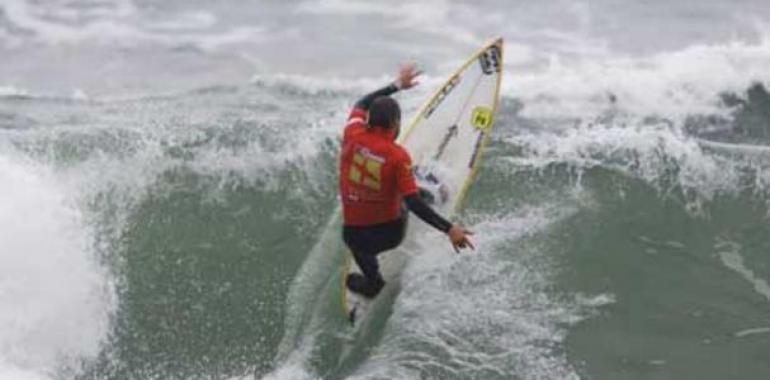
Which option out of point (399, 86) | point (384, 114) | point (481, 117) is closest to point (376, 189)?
point (384, 114)

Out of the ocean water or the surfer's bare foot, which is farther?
the surfer's bare foot

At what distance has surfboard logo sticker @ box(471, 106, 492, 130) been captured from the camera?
31.9 ft

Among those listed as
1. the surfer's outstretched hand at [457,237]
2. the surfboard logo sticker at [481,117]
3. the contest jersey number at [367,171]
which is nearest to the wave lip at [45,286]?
the contest jersey number at [367,171]

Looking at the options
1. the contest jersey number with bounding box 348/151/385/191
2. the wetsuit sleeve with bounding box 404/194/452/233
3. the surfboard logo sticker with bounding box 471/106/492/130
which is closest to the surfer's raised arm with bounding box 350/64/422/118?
the contest jersey number with bounding box 348/151/385/191

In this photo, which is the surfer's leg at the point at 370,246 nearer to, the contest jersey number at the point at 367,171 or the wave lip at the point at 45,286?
the contest jersey number at the point at 367,171

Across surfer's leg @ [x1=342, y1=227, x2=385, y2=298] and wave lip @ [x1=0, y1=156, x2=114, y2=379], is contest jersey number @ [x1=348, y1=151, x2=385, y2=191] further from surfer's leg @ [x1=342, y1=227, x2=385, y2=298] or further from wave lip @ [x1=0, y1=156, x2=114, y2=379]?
wave lip @ [x1=0, y1=156, x2=114, y2=379]

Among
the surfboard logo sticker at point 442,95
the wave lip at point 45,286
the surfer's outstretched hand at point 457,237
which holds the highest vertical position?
the surfboard logo sticker at point 442,95

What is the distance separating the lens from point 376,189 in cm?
744

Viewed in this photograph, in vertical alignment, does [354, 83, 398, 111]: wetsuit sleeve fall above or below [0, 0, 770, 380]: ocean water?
above

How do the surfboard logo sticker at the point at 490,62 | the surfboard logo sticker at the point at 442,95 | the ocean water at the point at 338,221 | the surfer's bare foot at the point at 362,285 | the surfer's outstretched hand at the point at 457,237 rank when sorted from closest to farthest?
the surfer's outstretched hand at the point at 457,237
the ocean water at the point at 338,221
the surfer's bare foot at the point at 362,285
the surfboard logo sticker at the point at 442,95
the surfboard logo sticker at the point at 490,62

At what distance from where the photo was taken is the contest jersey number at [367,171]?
728 centimetres

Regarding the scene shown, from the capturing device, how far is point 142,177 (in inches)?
402

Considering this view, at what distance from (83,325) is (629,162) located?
5.45 meters

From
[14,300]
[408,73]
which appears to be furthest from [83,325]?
[408,73]
